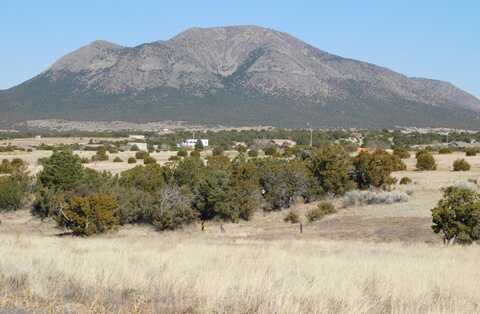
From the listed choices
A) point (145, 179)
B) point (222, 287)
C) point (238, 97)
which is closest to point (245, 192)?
point (145, 179)

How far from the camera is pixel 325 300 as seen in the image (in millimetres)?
8141

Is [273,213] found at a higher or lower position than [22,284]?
lower

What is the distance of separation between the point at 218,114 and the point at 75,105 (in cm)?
3929

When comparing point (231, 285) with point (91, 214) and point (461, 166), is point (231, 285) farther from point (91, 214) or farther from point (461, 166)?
point (461, 166)

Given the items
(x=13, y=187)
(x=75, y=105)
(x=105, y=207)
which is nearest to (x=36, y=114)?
(x=75, y=105)

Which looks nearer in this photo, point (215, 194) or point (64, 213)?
point (64, 213)

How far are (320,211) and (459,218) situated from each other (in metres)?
13.4

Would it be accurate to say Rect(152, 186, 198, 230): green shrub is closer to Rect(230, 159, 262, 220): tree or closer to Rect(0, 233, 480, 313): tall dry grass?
Rect(230, 159, 262, 220): tree

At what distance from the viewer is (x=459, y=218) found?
26297 millimetres

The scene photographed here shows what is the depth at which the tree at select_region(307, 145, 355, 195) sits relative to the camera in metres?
45.4

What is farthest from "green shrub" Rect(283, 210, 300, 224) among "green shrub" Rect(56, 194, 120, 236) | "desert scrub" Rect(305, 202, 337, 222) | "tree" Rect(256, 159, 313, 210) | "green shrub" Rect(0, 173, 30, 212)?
"green shrub" Rect(0, 173, 30, 212)

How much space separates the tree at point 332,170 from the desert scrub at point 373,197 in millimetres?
2384

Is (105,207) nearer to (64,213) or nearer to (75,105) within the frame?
(64,213)

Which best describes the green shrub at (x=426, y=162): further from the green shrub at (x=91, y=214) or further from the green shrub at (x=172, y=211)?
the green shrub at (x=91, y=214)
